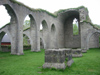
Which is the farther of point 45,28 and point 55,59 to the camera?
point 45,28

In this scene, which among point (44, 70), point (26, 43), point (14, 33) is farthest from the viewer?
point (26, 43)

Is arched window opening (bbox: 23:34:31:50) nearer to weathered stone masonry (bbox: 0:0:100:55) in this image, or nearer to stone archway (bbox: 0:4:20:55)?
weathered stone masonry (bbox: 0:0:100:55)

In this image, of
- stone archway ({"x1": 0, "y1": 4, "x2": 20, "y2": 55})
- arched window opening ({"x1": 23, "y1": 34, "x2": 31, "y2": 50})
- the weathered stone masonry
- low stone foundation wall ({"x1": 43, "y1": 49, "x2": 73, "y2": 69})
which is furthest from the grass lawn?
arched window opening ({"x1": 23, "y1": 34, "x2": 31, "y2": 50})

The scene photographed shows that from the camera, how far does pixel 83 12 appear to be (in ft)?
68.2

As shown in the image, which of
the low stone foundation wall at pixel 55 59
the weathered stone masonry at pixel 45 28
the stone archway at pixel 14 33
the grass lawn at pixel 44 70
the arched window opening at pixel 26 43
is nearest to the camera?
the grass lawn at pixel 44 70

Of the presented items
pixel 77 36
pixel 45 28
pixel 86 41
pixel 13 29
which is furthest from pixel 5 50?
pixel 77 36

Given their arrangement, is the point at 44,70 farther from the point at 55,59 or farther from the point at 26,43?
the point at 26,43

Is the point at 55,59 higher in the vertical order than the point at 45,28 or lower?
lower

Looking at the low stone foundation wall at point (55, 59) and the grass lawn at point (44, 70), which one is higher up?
the low stone foundation wall at point (55, 59)

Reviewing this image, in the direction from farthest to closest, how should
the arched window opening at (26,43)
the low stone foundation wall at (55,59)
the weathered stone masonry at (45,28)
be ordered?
the arched window opening at (26,43)
the weathered stone masonry at (45,28)
the low stone foundation wall at (55,59)

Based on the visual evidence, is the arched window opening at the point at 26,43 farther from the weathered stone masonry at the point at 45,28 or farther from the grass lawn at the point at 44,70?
the grass lawn at the point at 44,70

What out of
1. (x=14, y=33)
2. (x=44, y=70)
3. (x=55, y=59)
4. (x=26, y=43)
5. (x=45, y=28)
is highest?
(x=45, y=28)

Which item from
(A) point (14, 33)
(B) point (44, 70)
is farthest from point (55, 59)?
(A) point (14, 33)

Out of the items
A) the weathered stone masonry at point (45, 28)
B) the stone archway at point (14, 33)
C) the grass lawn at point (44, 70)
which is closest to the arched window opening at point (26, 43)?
the weathered stone masonry at point (45, 28)
